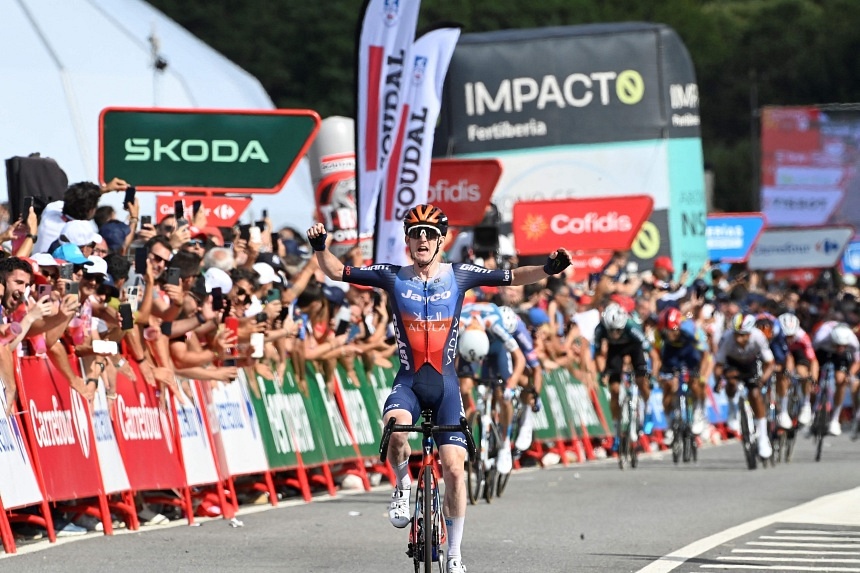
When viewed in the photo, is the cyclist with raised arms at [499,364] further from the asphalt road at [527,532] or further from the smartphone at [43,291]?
the smartphone at [43,291]

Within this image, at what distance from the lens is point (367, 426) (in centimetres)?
1923

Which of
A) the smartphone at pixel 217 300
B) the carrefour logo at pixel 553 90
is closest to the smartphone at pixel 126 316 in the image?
the smartphone at pixel 217 300

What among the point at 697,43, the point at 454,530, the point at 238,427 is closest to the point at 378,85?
the point at 238,427

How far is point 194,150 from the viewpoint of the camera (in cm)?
1892

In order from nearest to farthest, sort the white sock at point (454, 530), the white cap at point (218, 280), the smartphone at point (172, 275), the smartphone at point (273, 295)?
the white sock at point (454, 530)
the smartphone at point (172, 275)
the white cap at point (218, 280)
the smartphone at point (273, 295)

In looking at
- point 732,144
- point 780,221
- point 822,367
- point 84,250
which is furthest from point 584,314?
point 732,144

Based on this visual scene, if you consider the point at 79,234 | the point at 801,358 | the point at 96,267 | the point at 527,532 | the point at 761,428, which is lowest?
the point at 527,532

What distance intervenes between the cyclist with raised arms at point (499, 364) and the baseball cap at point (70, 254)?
15.1 ft

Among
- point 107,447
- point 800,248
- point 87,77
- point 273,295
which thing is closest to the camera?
point 107,447

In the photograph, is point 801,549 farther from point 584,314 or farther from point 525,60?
point 525,60

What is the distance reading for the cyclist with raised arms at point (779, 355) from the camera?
23922 mm

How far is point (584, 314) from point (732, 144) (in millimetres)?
71972

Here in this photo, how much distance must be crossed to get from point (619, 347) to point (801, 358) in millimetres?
4953

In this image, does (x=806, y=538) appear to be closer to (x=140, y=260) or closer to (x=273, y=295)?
(x=140, y=260)
